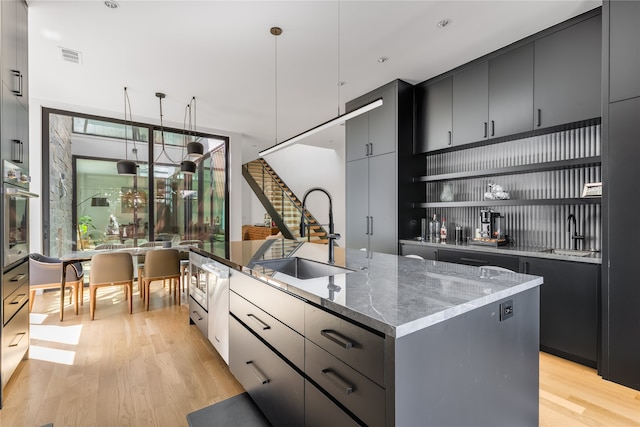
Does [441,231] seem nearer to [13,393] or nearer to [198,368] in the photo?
[198,368]

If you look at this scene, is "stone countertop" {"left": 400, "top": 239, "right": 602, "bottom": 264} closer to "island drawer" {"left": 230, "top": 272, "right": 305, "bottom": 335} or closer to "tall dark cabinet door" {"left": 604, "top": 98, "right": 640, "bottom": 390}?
"tall dark cabinet door" {"left": 604, "top": 98, "right": 640, "bottom": 390}

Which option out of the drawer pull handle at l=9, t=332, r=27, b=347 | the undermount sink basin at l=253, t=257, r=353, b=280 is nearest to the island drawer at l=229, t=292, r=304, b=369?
the undermount sink basin at l=253, t=257, r=353, b=280

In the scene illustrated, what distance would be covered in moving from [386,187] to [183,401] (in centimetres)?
310

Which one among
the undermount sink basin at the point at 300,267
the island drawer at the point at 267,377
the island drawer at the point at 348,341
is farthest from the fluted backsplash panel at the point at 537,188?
the island drawer at the point at 267,377

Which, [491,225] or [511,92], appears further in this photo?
[491,225]

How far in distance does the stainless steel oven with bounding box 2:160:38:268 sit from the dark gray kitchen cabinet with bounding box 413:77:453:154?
13.0 ft

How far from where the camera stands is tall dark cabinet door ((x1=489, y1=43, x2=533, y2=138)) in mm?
3002

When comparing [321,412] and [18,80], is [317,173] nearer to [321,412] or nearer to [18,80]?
[18,80]

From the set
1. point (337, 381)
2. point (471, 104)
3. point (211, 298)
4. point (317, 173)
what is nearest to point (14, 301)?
point (211, 298)

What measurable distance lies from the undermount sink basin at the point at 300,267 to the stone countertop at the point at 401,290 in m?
0.08

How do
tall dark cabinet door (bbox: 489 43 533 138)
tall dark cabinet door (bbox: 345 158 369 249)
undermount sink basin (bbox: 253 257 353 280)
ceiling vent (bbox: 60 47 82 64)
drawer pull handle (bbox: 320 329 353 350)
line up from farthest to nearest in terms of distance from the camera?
1. tall dark cabinet door (bbox: 345 158 369 249)
2. ceiling vent (bbox: 60 47 82 64)
3. tall dark cabinet door (bbox: 489 43 533 138)
4. undermount sink basin (bbox: 253 257 353 280)
5. drawer pull handle (bbox: 320 329 353 350)

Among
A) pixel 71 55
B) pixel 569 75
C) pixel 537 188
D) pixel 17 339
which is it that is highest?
pixel 71 55

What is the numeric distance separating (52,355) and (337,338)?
9.72 feet

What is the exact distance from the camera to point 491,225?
134 inches
